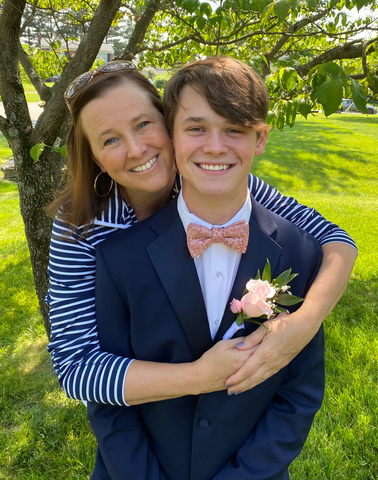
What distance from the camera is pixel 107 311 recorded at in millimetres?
1638

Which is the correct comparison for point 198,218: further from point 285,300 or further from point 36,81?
point 36,81

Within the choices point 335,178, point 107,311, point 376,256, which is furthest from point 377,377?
point 335,178

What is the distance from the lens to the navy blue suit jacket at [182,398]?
162 centimetres

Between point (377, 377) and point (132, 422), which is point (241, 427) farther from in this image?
point (377, 377)

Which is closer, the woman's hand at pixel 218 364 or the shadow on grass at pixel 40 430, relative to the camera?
the woman's hand at pixel 218 364

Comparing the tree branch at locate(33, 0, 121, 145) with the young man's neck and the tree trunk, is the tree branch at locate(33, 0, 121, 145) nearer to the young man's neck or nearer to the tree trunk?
the tree trunk

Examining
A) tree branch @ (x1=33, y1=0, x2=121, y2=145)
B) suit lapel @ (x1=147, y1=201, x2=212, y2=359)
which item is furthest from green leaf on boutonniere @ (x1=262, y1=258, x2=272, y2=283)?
tree branch @ (x1=33, y1=0, x2=121, y2=145)

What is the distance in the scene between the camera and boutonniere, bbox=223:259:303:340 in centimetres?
143

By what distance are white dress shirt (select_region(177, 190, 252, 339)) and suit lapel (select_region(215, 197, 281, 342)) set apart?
57 millimetres

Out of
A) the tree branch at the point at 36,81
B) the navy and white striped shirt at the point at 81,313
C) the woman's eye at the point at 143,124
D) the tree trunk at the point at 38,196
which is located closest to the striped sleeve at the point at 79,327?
the navy and white striped shirt at the point at 81,313

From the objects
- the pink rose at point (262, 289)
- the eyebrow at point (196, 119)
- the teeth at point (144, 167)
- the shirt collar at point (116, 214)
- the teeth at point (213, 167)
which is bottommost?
the pink rose at point (262, 289)

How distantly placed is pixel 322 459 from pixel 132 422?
1.61 m

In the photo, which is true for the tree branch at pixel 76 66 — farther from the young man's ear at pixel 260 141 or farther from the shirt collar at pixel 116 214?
the young man's ear at pixel 260 141

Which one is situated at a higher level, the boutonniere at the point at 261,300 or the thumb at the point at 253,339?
the boutonniere at the point at 261,300
